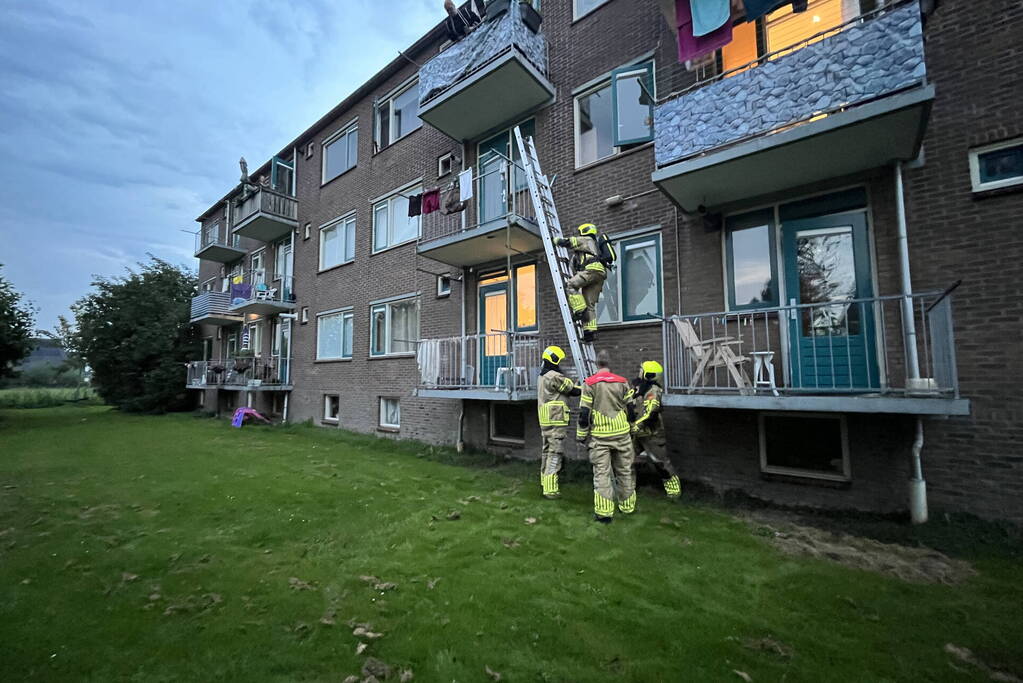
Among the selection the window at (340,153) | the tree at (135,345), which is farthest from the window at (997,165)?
the tree at (135,345)

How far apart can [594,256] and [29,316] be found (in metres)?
21.3

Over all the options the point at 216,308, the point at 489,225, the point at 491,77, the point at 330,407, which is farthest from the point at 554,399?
the point at 216,308

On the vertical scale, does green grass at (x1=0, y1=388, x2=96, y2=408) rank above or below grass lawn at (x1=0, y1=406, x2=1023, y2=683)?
above

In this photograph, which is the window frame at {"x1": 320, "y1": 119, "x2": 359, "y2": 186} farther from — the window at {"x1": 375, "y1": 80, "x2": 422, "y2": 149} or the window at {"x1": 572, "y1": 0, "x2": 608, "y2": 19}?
the window at {"x1": 572, "y1": 0, "x2": 608, "y2": 19}

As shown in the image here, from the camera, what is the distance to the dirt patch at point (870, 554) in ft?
13.1

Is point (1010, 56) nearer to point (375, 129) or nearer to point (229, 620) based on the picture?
point (229, 620)

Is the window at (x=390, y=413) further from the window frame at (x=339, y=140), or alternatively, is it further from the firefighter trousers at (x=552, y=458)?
the window frame at (x=339, y=140)

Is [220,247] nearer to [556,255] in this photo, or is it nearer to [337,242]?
[337,242]

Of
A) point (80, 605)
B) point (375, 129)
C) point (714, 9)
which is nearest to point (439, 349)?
point (80, 605)

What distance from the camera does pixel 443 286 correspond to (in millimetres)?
10836

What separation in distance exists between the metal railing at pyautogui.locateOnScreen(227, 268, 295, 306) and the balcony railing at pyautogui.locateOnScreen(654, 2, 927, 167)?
14.3 meters

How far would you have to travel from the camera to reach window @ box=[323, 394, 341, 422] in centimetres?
1398

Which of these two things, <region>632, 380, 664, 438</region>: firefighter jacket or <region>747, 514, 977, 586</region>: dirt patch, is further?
<region>632, 380, 664, 438</region>: firefighter jacket

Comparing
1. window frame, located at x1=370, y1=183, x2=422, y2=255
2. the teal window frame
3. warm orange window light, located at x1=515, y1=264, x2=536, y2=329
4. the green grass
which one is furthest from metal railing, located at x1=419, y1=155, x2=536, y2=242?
the green grass
